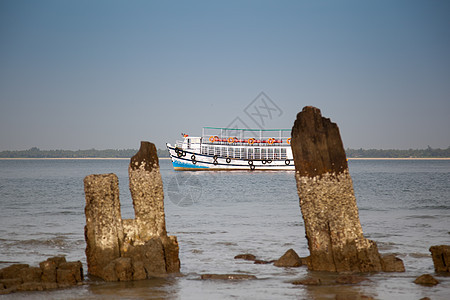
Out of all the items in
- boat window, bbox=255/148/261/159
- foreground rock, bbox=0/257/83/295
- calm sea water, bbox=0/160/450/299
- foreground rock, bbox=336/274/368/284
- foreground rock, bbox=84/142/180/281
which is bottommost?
calm sea water, bbox=0/160/450/299

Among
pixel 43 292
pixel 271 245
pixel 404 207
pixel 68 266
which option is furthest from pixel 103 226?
pixel 404 207

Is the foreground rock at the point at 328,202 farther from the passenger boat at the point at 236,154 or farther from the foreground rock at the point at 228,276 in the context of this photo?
the passenger boat at the point at 236,154

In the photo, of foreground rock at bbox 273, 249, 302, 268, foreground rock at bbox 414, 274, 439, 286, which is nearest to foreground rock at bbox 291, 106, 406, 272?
foreground rock at bbox 414, 274, 439, 286

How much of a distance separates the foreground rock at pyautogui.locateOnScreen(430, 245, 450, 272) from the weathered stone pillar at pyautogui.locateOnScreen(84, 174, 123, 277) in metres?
6.49

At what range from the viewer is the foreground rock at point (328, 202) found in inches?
417

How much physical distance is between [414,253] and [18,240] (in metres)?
11.5

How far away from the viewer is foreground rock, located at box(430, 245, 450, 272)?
36.4 ft

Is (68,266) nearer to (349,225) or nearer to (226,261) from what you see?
(226,261)

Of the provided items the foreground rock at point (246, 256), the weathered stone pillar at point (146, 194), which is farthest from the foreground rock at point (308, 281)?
the foreground rock at point (246, 256)

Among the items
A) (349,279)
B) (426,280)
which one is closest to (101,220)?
(349,279)

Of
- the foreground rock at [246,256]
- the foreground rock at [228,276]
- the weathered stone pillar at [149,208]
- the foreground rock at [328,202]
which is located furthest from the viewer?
the foreground rock at [246,256]

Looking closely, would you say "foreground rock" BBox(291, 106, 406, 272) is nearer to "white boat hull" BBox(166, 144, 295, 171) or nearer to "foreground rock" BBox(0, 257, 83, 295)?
"foreground rock" BBox(0, 257, 83, 295)

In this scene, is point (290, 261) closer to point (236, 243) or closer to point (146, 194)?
point (146, 194)

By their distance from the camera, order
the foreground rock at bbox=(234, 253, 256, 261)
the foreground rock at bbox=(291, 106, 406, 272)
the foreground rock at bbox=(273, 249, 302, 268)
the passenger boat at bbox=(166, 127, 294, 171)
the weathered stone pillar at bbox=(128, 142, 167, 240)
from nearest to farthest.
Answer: the foreground rock at bbox=(291, 106, 406, 272) < the weathered stone pillar at bbox=(128, 142, 167, 240) < the foreground rock at bbox=(273, 249, 302, 268) < the foreground rock at bbox=(234, 253, 256, 261) < the passenger boat at bbox=(166, 127, 294, 171)
